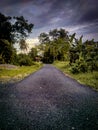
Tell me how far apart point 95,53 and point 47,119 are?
2011 centimetres

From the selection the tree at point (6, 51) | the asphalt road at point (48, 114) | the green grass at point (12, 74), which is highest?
the tree at point (6, 51)

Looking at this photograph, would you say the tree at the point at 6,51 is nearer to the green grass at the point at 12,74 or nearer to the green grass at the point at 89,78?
the green grass at the point at 12,74

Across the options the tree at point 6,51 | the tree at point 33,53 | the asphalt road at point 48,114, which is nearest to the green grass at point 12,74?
the asphalt road at point 48,114

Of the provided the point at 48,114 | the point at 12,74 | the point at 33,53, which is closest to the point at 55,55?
the point at 33,53

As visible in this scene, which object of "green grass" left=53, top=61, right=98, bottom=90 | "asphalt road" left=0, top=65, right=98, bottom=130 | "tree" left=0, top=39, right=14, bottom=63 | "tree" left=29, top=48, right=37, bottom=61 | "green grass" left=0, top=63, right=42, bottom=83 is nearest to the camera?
"asphalt road" left=0, top=65, right=98, bottom=130

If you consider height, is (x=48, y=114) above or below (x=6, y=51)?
below

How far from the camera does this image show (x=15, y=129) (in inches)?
230

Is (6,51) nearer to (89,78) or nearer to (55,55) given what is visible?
(89,78)

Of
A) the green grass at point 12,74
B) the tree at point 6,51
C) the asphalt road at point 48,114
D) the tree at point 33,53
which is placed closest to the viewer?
the asphalt road at point 48,114

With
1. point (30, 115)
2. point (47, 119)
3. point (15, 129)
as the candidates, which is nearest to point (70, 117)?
point (47, 119)

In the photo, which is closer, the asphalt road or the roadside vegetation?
the asphalt road

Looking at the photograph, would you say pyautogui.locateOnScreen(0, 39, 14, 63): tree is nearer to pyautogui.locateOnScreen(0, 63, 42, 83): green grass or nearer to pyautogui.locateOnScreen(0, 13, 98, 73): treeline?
pyautogui.locateOnScreen(0, 13, 98, 73): treeline

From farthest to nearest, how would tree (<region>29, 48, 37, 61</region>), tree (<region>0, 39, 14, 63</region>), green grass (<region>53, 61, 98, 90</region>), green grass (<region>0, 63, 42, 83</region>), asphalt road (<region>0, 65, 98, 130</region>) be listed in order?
1. tree (<region>29, 48, 37, 61</region>)
2. tree (<region>0, 39, 14, 63</region>)
3. green grass (<region>0, 63, 42, 83</region>)
4. green grass (<region>53, 61, 98, 90</region>)
5. asphalt road (<region>0, 65, 98, 130</region>)

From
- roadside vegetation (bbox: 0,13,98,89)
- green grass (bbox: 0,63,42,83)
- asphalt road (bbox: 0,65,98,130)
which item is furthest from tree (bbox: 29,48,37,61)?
asphalt road (bbox: 0,65,98,130)
